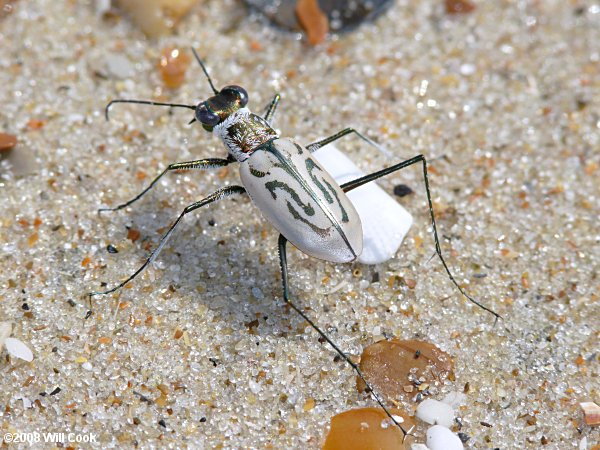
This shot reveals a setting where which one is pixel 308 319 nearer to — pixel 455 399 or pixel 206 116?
pixel 455 399

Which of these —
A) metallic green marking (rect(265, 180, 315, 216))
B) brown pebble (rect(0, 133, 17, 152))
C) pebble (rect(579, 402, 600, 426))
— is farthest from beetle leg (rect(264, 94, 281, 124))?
pebble (rect(579, 402, 600, 426))

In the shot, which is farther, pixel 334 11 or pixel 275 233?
pixel 334 11

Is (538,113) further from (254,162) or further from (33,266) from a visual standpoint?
(33,266)

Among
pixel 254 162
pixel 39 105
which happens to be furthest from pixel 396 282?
pixel 39 105

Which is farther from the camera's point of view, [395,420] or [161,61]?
[161,61]

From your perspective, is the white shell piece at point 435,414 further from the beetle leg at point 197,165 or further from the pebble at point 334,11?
the pebble at point 334,11

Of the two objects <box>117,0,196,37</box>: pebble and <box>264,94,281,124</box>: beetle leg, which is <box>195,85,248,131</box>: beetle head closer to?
<box>264,94,281,124</box>: beetle leg

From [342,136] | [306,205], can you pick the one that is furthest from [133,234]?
[342,136]
